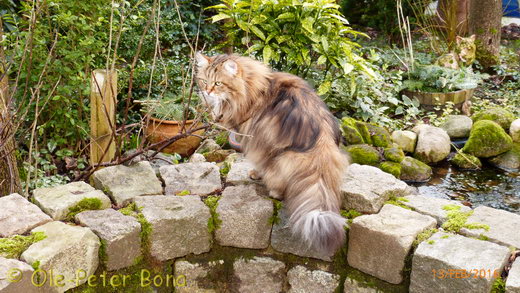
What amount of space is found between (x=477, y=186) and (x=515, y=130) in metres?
1.10

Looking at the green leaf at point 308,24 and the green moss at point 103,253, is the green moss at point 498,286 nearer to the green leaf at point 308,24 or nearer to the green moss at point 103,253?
the green moss at point 103,253

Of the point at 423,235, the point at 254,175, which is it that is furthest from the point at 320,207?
the point at 254,175

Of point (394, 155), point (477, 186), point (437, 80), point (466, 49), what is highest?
point (466, 49)

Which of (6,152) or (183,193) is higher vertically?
(6,152)

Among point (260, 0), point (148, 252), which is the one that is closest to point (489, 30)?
point (260, 0)

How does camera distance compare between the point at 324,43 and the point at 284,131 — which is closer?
the point at 284,131

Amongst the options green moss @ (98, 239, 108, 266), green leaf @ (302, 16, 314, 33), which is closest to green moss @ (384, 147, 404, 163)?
green leaf @ (302, 16, 314, 33)

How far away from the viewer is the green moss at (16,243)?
2.30 metres

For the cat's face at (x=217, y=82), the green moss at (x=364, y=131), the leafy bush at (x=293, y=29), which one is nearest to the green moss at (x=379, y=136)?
the green moss at (x=364, y=131)

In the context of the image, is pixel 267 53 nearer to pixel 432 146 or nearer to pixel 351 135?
pixel 351 135

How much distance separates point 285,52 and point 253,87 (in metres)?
1.67

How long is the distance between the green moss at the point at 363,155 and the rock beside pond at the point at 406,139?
65 cm

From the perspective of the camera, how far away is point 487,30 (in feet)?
26.3

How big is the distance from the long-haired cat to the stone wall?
22 cm
